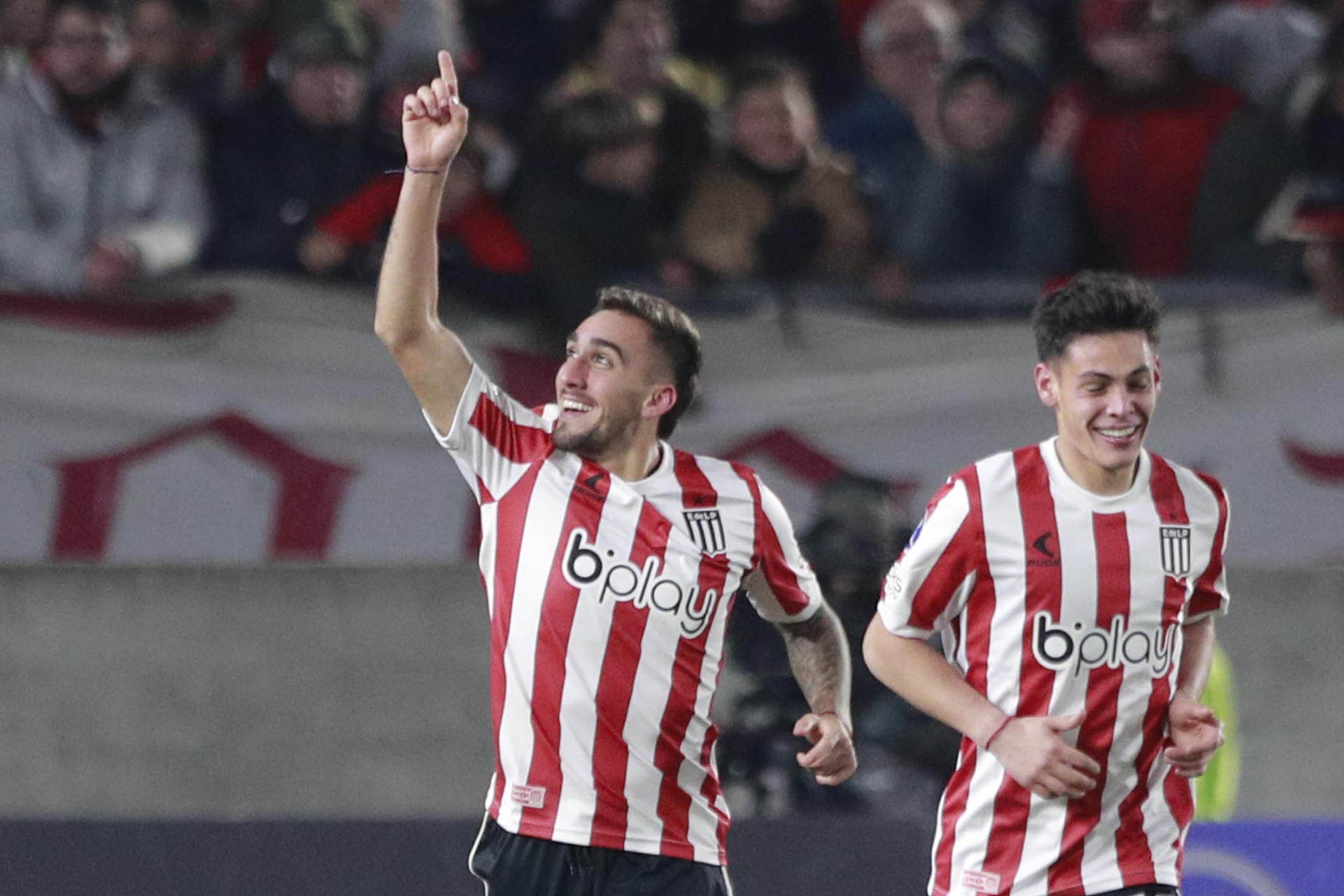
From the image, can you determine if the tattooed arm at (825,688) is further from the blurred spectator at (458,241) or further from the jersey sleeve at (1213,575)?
the blurred spectator at (458,241)

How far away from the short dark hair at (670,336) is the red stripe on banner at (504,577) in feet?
1.05

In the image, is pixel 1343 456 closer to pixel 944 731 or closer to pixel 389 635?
pixel 944 731

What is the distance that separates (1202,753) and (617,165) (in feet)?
11.6

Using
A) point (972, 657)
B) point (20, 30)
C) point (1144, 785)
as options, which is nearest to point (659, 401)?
point (972, 657)

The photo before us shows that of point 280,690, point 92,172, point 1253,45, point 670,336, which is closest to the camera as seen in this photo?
point 670,336

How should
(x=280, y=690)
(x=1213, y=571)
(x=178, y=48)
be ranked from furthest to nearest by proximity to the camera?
(x=178, y=48) → (x=280, y=690) → (x=1213, y=571)

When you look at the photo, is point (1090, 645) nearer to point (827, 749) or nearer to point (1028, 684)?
point (1028, 684)

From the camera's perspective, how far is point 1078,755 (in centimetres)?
340

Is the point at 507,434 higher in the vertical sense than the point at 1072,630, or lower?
higher

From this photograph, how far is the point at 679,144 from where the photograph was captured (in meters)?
6.72

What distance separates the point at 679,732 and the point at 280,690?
321 cm

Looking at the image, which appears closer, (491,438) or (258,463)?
(491,438)

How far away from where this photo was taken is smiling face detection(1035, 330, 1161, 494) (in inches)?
140

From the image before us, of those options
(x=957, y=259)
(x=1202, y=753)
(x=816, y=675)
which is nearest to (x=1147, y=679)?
(x=1202, y=753)
